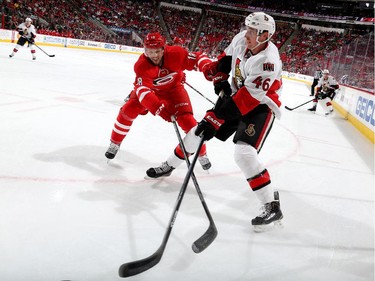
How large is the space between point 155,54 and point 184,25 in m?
26.0

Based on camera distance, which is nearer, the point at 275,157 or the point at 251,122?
the point at 251,122

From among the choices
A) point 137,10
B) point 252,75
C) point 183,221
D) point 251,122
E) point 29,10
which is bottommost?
point 183,221

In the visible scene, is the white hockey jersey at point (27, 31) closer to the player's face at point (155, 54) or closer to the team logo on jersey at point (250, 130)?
the player's face at point (155, 54)

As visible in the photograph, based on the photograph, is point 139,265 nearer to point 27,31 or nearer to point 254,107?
point 254,107

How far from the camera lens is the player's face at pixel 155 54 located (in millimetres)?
2521

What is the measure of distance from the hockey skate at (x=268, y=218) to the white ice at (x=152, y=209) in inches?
1.9

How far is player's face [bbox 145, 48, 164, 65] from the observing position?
2.52m

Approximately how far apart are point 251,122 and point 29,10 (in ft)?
59.2

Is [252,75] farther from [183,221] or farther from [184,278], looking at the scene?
[184,278]

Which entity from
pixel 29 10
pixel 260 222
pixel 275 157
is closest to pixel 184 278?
pixel 260 222

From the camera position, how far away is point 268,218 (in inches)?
78.0

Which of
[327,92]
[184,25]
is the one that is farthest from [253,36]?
[184,25]

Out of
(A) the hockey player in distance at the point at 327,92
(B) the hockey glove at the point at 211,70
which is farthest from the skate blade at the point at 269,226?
(A) the hockey player in distance at the point at 327,92

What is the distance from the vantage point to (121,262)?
1521 mm
